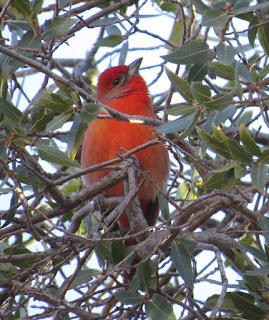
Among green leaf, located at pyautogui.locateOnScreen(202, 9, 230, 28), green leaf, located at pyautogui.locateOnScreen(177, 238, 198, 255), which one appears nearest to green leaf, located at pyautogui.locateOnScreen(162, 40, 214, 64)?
green leaf, located at pyautogui.locateOnScreen(202, 9, 230, 28)

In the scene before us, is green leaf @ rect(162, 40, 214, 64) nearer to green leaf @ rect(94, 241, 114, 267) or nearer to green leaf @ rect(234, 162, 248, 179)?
green leaf @ rect(234, 162, 248, 179)

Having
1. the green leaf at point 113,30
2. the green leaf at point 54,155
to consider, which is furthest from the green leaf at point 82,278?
the green leaf at point 113,30

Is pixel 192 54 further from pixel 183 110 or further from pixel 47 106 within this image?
pixel 47 106

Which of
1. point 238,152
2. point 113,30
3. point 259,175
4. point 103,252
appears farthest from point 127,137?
point 259,175

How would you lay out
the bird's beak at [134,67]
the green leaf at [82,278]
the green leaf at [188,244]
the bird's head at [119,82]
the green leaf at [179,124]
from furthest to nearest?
1. the bird's beak at [134,67]
2. the bird's head at [119,82]
3. the green leaf at [82,278]
4. the green leaf at [188,244]
5. the green leaf at [179,124]

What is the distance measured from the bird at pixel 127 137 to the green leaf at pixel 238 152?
1.74m

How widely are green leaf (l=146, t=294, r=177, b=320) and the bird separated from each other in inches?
55.0

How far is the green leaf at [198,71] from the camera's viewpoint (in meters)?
3.67

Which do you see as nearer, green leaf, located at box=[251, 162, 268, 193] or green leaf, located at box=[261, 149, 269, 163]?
green leaf, located at box=[251, 162, 268, 193]

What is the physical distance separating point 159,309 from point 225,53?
147 cm

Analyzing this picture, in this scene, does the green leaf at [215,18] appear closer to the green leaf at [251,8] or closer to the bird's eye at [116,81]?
the green leaf at [251,8]

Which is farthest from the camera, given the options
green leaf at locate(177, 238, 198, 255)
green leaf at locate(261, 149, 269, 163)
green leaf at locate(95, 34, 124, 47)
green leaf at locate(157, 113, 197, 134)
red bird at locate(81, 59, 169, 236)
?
green leaf at locate(95, 34, 124, 47)

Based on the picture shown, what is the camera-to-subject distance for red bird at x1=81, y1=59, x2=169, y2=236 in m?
5.11

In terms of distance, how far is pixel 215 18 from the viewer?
3.23 m
